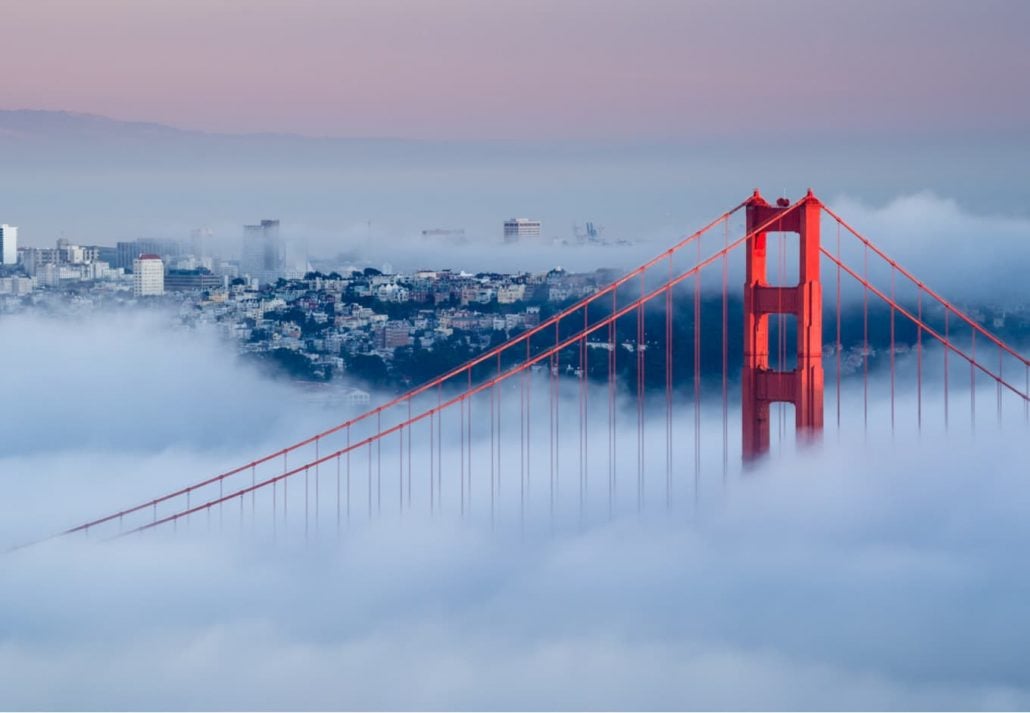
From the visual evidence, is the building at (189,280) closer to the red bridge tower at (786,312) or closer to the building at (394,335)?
the building at (394,335)

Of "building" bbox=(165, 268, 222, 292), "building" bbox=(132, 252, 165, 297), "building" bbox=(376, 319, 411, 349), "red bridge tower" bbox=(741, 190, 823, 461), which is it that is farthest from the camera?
"building" bbox=(132, 252, 165, 297)

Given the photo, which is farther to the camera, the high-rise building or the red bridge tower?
the high-rise building

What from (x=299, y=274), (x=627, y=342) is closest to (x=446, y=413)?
(x=627, y=342)

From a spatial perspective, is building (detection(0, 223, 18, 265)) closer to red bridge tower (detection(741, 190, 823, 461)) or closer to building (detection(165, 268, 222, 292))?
building (detection(165, 268, 222, 292))

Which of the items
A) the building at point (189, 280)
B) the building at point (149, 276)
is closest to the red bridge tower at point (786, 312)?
the building at point (189, 280)

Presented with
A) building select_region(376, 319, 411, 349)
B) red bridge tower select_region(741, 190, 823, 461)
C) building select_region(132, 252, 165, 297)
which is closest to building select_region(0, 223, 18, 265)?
building select_region(132, 252, 165, 297)
